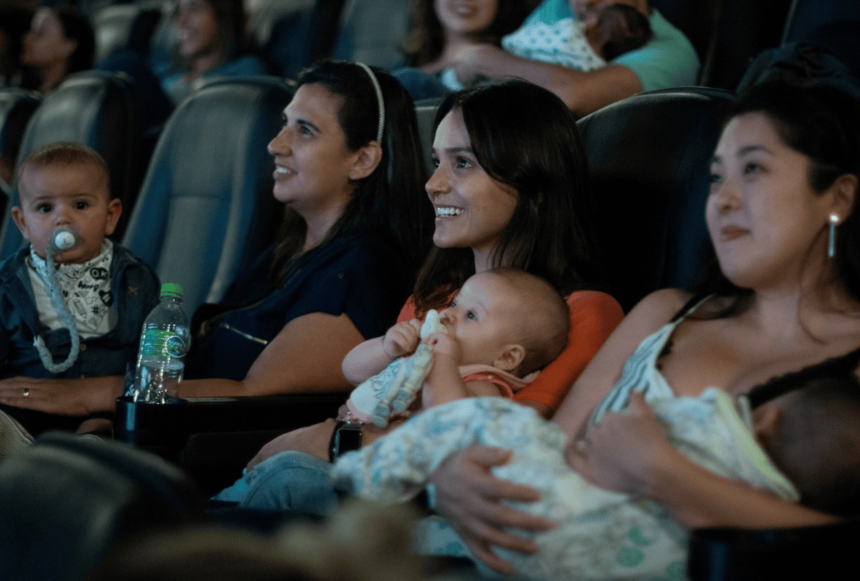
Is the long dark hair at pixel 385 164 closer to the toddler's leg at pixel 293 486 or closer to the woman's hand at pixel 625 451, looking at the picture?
the toddler's leg at pixel 293 486

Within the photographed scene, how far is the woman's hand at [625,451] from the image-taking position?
3.27 ft

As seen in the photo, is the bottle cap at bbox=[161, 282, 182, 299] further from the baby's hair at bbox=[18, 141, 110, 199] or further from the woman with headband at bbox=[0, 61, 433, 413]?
the baby's hair at bbox=[18, 141, 110, 199]

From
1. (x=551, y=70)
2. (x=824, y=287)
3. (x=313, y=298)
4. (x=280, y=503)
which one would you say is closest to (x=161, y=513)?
(x=280, y=503)

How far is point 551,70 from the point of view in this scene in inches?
90.9

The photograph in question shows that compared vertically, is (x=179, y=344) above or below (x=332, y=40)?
below

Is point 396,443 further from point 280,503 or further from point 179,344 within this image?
point 179,344

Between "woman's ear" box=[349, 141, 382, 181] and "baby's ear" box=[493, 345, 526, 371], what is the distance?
77 cm

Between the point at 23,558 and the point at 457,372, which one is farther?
the point at 457,372

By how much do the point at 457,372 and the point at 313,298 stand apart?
64 centimetres

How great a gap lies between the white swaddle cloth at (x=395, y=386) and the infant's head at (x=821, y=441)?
0.48 meters

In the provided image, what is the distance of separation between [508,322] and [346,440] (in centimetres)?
30

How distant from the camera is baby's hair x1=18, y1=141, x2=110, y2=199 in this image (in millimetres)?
2020

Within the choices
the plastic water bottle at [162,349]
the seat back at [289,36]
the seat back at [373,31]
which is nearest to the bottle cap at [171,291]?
the plastic water bottle at [162,349]

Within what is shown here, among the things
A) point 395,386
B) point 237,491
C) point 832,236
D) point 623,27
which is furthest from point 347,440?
point 623,27
